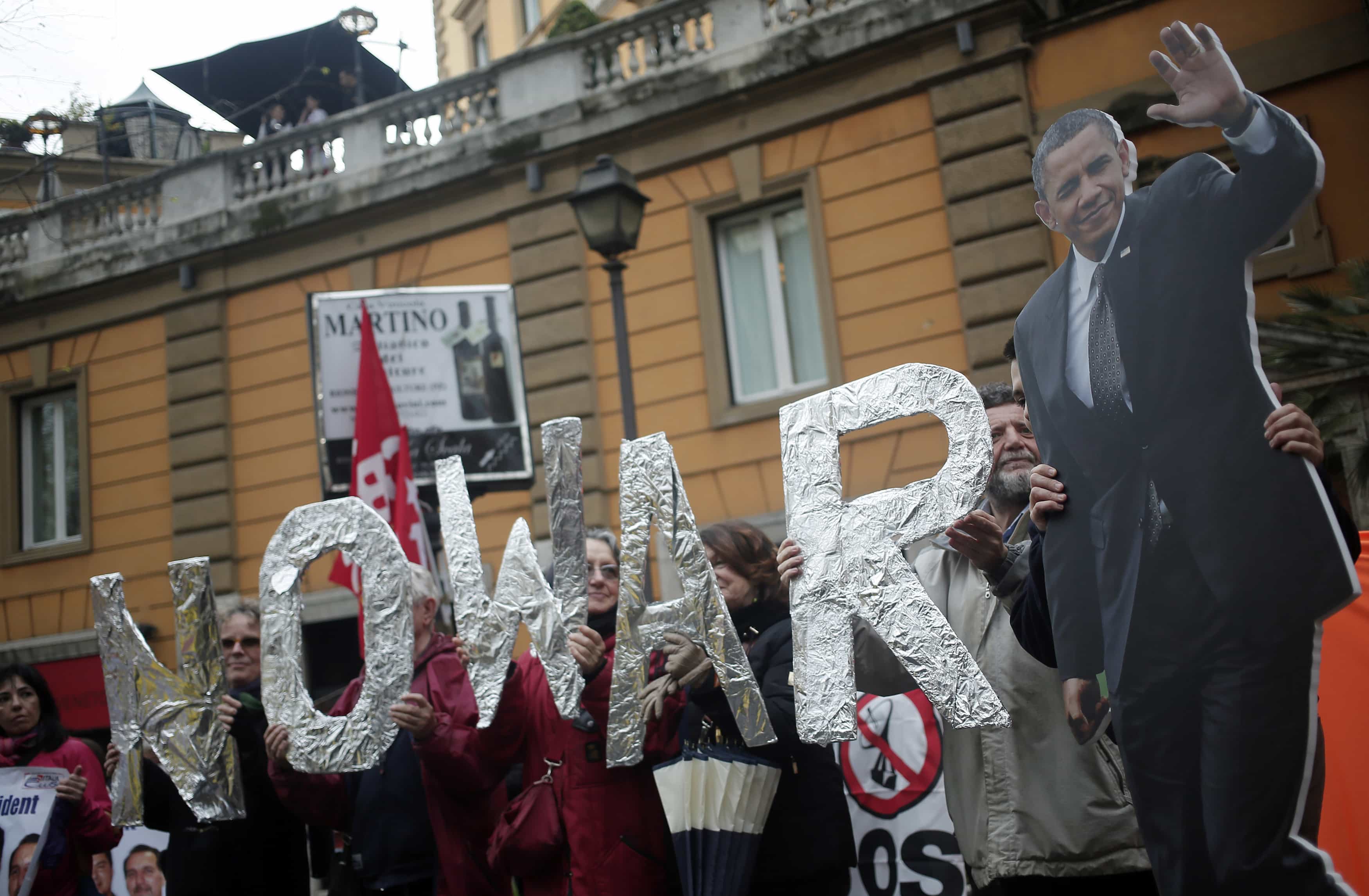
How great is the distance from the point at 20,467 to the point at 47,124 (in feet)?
24.8

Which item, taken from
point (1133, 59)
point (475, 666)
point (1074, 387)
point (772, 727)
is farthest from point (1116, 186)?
point (1133, 59)

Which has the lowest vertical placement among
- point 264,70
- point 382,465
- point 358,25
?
point 382,465

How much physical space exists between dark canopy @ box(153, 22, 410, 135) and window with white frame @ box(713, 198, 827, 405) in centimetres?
852

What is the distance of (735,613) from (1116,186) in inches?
69.4

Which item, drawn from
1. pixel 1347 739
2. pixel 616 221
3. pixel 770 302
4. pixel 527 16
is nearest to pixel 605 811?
pixel 1347 739

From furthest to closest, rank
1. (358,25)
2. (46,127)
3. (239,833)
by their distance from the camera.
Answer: (358,25), (46,127), (239,833)

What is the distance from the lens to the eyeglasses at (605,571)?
13.9 ft

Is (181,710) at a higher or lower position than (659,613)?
lower

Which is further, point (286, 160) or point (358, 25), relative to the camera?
point (358, 25)

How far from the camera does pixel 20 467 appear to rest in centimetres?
1475

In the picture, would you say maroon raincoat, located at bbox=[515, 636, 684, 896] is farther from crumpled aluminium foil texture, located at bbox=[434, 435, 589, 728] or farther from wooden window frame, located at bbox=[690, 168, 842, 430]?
wooden window frame, located at bbox=[690, 168, 842, 430]

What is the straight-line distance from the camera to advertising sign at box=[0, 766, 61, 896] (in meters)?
4.62

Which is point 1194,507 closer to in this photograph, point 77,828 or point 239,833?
point 239,833

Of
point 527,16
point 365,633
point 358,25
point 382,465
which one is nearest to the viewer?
point 365,633
